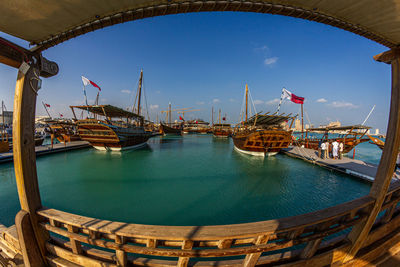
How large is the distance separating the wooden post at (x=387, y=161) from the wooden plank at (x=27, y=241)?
4873 mm

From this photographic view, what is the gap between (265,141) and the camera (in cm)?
1384

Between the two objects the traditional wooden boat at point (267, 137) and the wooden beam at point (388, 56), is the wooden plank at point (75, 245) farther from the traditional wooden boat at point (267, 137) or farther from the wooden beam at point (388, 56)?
the traditional wooden boat at point (267, 137)

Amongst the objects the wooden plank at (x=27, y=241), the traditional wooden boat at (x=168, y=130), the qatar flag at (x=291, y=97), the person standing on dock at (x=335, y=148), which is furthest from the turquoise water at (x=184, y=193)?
the traditional wooden boat at (x=168, y=130)

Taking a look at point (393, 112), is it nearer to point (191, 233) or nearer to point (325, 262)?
point (325, 262)

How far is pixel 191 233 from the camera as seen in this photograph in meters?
1.61

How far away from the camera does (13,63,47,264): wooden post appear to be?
200 centimetres

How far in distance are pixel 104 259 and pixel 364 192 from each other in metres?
11.0

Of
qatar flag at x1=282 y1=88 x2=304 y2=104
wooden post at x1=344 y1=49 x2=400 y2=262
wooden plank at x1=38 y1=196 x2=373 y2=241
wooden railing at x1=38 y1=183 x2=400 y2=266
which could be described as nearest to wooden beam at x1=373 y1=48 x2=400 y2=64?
wooden post at x1=344 y1=49 x2=400 y2=262

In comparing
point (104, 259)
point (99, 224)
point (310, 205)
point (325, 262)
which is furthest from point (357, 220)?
point (310, 205)

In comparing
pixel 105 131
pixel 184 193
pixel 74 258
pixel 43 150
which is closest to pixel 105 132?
pixel 105 131

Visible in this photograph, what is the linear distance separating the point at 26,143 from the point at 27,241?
147 centimetres

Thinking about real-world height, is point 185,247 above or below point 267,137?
below

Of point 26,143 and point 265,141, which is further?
point 265,141

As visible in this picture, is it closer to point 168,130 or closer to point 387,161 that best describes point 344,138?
point 387,161
